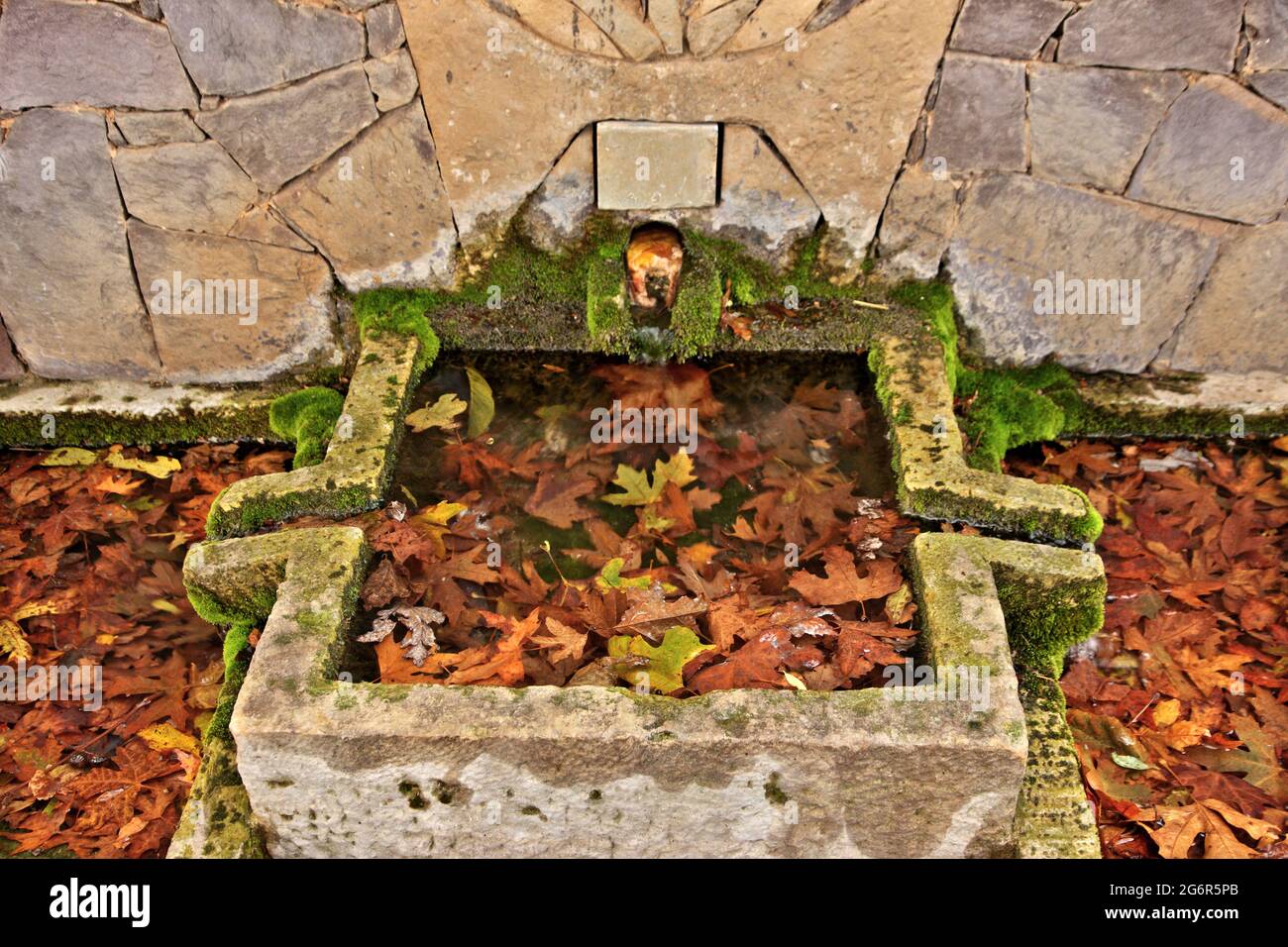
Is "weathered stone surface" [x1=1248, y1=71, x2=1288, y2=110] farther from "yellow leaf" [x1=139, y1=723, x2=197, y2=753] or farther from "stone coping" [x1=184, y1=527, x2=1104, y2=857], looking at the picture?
"yellow leaf" [x1=139, y1=723, x2=197, y2=753]

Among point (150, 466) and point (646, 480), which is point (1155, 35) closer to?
point (646, 480)

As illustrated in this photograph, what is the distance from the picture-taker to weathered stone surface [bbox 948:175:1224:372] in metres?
3.77

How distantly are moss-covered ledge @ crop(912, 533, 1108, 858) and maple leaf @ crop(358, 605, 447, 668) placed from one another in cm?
139

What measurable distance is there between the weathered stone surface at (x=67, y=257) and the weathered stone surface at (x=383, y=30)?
0.98 metres

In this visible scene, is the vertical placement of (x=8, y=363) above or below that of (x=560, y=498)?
above

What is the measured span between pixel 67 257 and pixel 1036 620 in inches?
142

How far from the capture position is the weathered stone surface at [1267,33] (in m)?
3.35

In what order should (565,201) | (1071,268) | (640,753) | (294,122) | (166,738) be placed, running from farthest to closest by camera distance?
(1071,268) < (565,201) < (294,122) < (166,738) < (640,753)

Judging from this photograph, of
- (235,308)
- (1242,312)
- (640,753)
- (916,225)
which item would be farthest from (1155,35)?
(235,308)

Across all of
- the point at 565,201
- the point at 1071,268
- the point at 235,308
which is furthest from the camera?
the point at 235,308

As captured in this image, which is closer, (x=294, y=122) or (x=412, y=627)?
(x=412, y=627)

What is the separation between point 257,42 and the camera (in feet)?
11.2

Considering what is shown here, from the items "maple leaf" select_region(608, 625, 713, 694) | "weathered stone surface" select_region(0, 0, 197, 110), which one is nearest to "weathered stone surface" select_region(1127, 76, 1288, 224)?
"maple leaf" select_region(608, 625, 713, 694)
